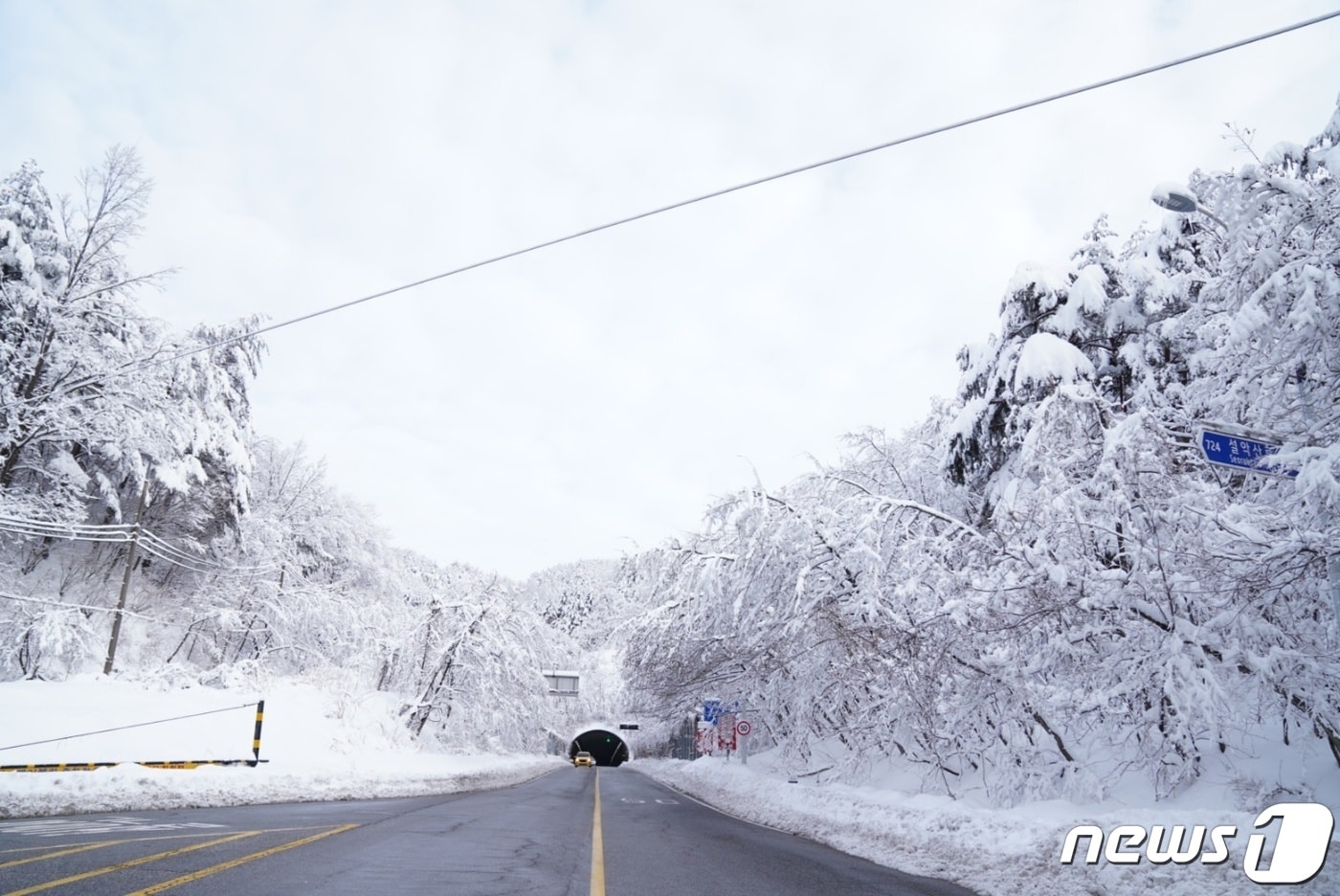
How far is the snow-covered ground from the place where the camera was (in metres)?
7.66

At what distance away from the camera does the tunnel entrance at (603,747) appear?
113125 mm

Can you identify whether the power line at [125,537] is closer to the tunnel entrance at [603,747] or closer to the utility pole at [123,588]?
the utility pole at [123,588]

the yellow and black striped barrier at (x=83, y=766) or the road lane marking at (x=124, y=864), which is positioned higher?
the yellow and black striped barrier at (x=83, y=766)

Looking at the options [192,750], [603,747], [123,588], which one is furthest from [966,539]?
[603,747]

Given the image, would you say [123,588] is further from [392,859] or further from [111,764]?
[392,859]

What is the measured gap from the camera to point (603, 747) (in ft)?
406

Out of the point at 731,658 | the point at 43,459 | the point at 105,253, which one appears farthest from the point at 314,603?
the point at 731,658

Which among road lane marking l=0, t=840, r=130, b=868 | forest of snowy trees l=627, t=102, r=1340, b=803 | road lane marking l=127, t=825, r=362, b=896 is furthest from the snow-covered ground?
road lane marking l=127, t=825, r=362, b=896

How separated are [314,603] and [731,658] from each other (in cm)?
2453

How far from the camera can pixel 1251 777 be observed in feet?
31.8

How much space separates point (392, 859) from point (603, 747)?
12439 cm

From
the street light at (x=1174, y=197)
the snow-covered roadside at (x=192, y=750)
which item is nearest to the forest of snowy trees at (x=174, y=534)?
the snow-covered roadside at (x=192, y=750)

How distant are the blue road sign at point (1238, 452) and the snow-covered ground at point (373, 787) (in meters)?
3.46

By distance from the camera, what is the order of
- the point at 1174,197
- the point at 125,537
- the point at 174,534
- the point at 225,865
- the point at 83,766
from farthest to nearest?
the point at 174,534 < the point at 125,537 < the point at 83,766 < the point at 1174,197 < the point at 225,865
